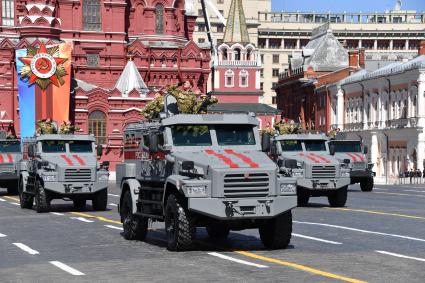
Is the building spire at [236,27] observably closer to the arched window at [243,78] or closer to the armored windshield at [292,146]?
the arched window at [243,78]

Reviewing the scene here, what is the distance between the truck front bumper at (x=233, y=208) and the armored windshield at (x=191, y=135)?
6.61 feet

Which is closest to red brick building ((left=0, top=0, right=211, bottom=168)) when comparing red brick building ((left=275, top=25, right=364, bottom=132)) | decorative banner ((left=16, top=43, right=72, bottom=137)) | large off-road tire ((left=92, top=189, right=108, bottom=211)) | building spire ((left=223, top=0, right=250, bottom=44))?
decorative banner ((left=16, top=43, right=72, bottom=137))

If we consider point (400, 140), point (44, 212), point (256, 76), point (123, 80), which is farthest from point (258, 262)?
point (256, 76)

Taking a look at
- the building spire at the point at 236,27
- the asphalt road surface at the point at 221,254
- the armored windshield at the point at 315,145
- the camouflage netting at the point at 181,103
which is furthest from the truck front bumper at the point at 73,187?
the building spire at the point at 236,27

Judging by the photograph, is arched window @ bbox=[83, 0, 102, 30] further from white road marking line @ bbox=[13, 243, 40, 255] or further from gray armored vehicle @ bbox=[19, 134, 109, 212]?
white road marking line @ bbox=[13, 243, 40, 255]

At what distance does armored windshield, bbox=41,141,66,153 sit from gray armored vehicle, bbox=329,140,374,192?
1979cm

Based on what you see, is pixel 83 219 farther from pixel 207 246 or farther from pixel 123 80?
pixel 123 80

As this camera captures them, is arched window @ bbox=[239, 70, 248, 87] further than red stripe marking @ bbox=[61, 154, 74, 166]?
Yes

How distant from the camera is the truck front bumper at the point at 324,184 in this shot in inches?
1430

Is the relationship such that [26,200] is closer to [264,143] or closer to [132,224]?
[132,224]

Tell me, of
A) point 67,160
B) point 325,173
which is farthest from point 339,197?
point 67,160

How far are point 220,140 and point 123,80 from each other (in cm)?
8447

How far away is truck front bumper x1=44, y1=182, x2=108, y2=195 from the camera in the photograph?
109 ft

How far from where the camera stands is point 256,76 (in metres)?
147
